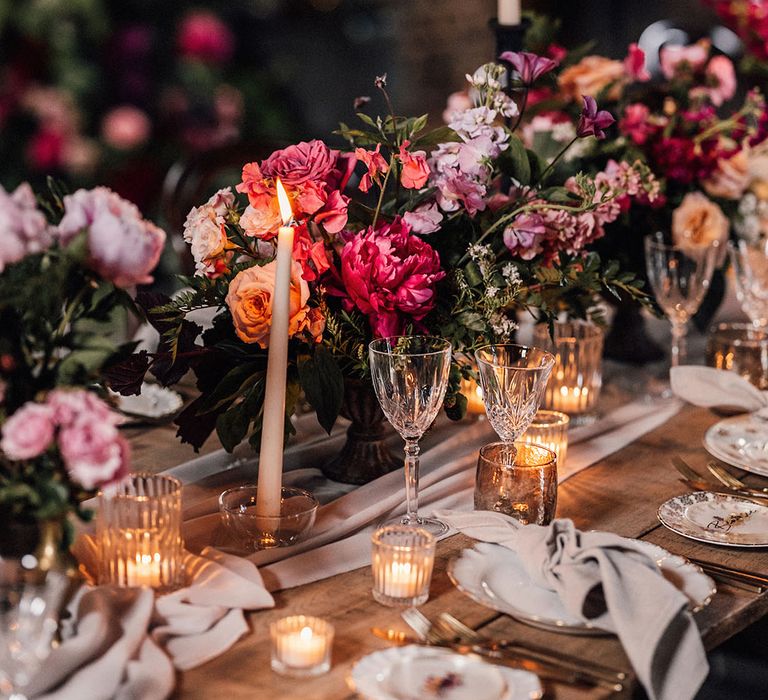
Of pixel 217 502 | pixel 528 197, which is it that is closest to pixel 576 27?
pixel 528 197

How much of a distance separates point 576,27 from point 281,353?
446 centimetres

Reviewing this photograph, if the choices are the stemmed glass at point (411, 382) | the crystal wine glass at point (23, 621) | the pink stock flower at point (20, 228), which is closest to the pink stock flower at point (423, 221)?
the stemmed glass at point (411, 382)

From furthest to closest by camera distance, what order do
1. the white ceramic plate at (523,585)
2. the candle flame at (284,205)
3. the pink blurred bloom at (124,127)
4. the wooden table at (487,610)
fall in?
the pink blurred bloom at (124,127), the candle flame at (284,205), the white ceramic plate at (523,585), the wooden table at (487,610)

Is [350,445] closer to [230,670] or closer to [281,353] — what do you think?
[281,353]

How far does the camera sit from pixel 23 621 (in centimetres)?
90

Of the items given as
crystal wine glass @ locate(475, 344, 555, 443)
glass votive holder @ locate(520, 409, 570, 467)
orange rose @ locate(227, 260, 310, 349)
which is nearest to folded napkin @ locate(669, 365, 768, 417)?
glass votive holder @ locate(520, 409, 570, 467)

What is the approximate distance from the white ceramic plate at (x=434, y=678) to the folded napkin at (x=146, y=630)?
16 cm

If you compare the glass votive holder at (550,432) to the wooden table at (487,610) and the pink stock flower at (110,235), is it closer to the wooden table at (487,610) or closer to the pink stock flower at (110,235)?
the wooden table at (487,610)

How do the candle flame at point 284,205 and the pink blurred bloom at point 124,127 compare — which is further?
the pink blurred bloom at point 124,127

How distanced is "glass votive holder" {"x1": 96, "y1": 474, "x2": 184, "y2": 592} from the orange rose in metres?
0.22

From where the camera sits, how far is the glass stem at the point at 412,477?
1.28 m

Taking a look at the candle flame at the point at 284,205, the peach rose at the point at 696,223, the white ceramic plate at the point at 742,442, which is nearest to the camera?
the candle flame at the point at 284,205

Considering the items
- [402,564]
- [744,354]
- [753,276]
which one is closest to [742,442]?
[744,354]

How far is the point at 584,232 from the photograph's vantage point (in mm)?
1472
